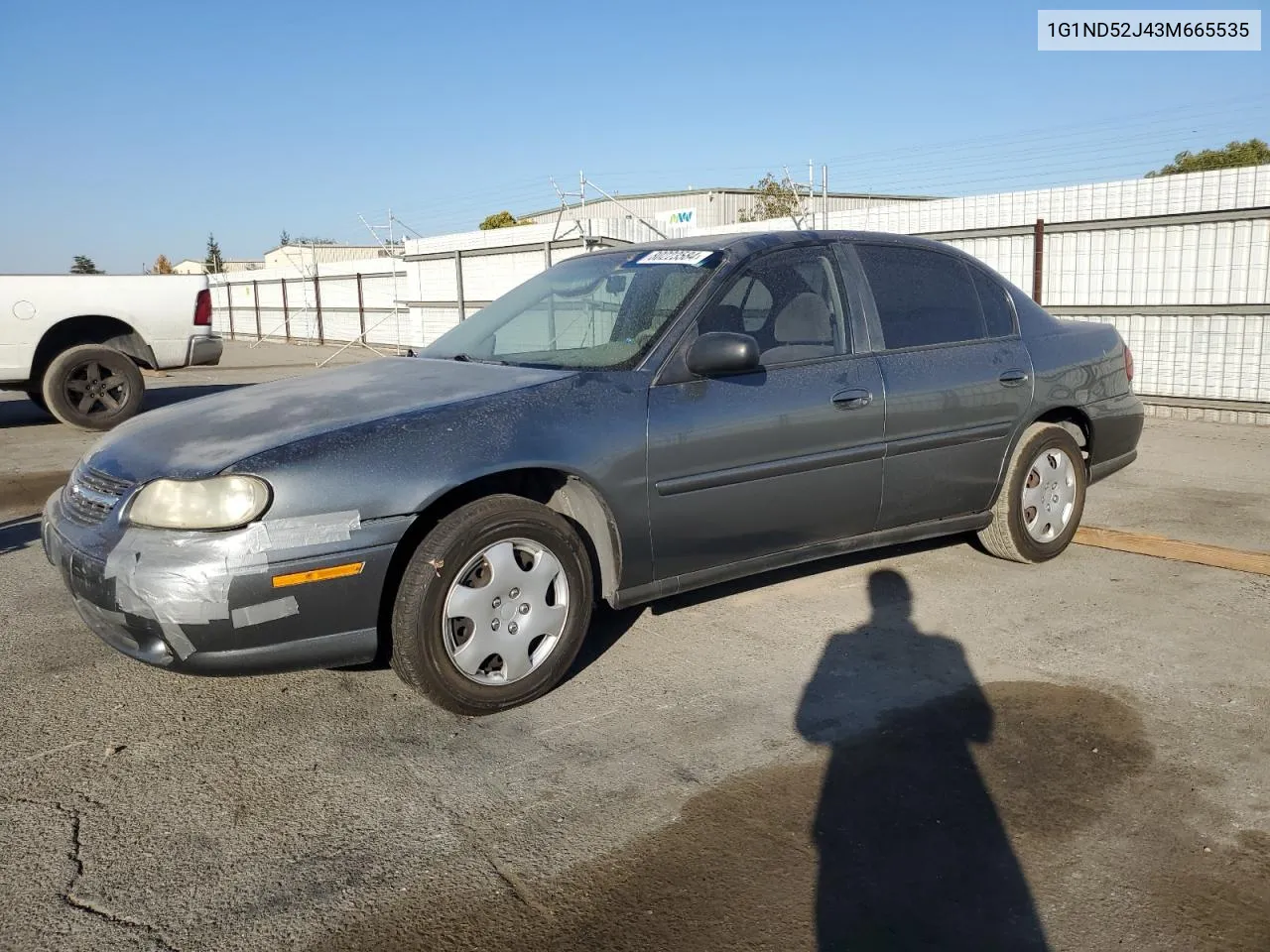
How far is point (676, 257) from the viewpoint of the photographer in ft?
15.0

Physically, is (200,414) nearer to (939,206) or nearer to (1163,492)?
(1163,492)

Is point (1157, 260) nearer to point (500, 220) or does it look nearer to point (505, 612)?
point (505, 612)

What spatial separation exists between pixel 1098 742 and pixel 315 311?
27060 mm

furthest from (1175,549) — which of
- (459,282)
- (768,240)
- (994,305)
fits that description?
(459,282)

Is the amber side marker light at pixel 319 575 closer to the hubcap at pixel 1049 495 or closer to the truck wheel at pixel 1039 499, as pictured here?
the truck wheel at pixel 1039 499

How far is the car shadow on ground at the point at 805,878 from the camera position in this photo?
2447 millimetres

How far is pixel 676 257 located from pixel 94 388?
8.77 meters

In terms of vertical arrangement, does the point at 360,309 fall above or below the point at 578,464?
above

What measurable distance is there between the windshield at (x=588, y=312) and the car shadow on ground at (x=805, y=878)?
5.64 ft

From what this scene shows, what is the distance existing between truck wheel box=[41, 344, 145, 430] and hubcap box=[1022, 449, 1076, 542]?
9.35 metres

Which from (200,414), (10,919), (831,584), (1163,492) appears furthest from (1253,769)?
(1163,492)

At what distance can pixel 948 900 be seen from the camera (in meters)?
2.57

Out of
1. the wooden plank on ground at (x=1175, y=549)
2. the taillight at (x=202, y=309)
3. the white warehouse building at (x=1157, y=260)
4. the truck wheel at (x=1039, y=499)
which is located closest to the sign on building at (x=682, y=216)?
the white warehouse building at (x=1157, y=260)

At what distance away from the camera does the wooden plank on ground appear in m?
5.26
